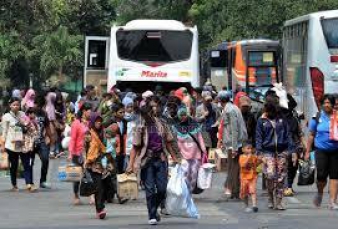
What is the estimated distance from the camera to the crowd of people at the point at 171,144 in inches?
575

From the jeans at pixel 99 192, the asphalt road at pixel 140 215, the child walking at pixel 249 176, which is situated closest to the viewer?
the asphalt road at pixel 140 215

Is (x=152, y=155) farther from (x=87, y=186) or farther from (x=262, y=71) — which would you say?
(x=262, y=71)

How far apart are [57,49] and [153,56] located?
790 inches

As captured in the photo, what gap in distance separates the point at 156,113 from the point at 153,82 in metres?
17.2

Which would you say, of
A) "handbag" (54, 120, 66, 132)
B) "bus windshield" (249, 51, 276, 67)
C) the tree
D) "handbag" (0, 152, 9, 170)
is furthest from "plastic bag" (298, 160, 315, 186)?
the tree

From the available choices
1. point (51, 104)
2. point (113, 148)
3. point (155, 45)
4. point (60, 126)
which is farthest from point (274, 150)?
point (155, 45)

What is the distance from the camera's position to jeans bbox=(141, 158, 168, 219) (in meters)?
14.3

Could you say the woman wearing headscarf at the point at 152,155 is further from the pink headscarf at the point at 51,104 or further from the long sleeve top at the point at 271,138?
the pink headscarf at the point at 51,104

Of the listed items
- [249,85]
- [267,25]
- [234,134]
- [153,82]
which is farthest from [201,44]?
[234,134]

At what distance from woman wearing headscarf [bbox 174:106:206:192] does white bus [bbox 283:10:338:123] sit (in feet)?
38.1

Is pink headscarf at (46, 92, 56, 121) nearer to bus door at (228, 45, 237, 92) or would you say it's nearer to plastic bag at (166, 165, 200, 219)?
plastic bag at (166, 165, 200, 219)

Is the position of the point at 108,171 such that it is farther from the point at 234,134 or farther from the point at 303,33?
the point at 303,33

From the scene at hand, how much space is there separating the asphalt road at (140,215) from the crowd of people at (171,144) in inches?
10.9

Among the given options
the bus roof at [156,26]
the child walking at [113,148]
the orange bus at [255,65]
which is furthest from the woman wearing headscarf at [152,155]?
the orange bus at [255,65]
